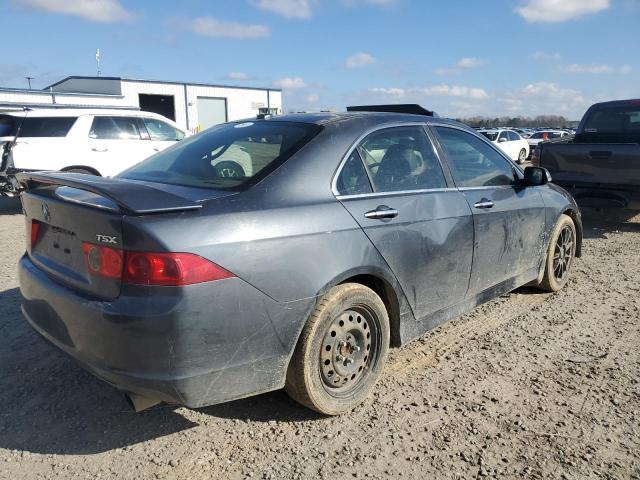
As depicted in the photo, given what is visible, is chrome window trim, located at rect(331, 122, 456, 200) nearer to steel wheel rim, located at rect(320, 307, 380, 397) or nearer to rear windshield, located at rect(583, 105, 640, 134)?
steel wheel rim, located at rect(320, 307, 380, 397)

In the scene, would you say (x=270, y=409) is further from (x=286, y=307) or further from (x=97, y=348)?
(x=97, y=348)

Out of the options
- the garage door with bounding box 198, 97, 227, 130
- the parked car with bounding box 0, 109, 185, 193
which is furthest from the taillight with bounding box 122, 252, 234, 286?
the garage door with bounding box 198, 97, 227, 130

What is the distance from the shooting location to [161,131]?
11.0m

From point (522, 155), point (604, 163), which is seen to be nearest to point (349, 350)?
point (604, 163)

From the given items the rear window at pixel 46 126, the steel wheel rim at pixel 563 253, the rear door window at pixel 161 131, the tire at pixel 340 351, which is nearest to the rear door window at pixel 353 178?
the tire at pixel 340 351

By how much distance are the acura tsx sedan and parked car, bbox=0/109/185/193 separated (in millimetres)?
6985

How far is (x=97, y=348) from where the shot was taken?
237 centimetres

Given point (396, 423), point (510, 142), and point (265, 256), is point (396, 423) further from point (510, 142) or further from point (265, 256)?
point (510, 142)

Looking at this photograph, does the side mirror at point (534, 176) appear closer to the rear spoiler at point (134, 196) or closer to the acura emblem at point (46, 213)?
the rear spoiler at point (134, 196)

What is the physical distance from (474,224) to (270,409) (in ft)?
6.10

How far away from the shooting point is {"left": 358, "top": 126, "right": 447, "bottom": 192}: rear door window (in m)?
3.18

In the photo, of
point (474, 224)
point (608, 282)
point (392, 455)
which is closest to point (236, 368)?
point (392, 455)

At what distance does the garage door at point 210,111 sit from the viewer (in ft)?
114

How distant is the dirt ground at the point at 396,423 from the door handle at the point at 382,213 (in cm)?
110
